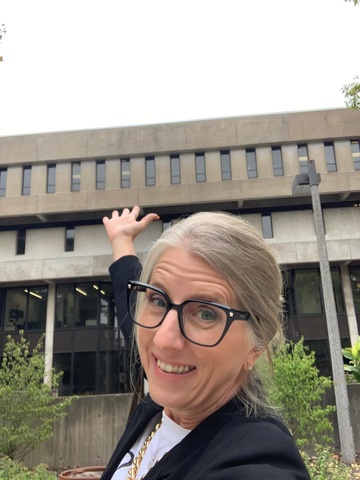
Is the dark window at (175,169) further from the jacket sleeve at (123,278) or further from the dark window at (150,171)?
the jacket sleeve at (123,278)

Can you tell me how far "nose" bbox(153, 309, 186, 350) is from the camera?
3.86ft

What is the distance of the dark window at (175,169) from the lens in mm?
27359

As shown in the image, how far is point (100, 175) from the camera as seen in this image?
91.1 ft

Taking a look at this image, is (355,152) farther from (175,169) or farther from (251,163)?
(175,169)

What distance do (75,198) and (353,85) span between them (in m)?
19.0

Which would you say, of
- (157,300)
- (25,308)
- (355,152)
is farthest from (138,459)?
(355,152)

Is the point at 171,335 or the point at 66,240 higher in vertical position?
the point at 66,240

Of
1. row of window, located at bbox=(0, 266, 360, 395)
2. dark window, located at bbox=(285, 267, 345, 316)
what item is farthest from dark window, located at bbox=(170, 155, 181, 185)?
dark window, located at bbox=(285, 267, 345, 316)

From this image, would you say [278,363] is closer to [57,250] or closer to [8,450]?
[8,450]

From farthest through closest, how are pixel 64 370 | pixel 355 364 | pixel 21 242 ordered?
1. pixel 21 242
2. pixel 64 370
3. pixel 355 364

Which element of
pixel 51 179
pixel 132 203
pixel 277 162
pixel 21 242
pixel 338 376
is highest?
pixel 277 162

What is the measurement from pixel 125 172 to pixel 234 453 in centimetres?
2744

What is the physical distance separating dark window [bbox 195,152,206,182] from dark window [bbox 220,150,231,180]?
119 centimetres

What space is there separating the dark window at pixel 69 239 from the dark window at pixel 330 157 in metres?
17.2
